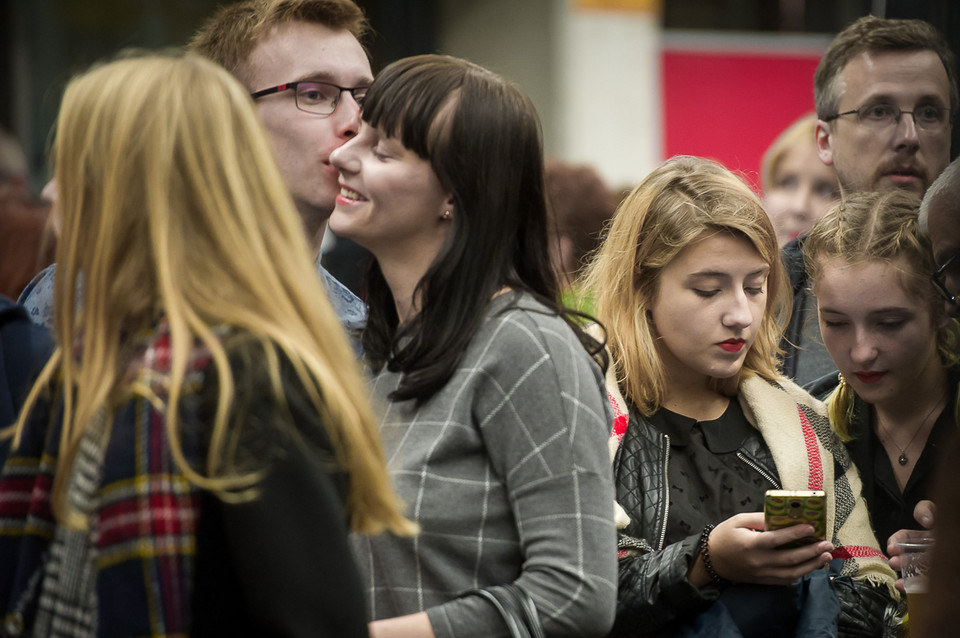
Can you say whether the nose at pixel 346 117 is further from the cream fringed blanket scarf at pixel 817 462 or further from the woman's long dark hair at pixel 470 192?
the cream fringed blanket scarf at pixel 817 462

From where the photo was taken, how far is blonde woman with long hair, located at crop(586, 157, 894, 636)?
99.3 inches

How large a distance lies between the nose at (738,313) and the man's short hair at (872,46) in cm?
79

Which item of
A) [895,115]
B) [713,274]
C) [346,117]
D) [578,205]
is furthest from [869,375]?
[578,205]

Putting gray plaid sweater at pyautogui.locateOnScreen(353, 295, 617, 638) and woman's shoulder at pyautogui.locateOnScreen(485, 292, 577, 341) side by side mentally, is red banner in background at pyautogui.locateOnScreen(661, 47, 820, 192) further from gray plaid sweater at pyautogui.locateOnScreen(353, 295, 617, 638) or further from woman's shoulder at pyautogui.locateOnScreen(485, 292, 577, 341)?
gray plaid sweater at pyautogui.locateOnScreen(353, 295, 617, 638)

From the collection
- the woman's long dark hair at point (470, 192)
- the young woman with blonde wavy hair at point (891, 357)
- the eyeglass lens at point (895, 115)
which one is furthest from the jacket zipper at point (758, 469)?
the eyeglass lens at point (895, 115)

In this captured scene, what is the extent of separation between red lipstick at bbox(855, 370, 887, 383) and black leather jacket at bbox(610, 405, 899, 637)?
0.91ft

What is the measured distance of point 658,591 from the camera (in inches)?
98.7

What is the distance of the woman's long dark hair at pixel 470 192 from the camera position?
2221 millimetres

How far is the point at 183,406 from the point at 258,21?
6.75 ft

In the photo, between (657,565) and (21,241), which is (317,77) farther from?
(21,241)

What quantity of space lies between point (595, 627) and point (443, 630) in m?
0.27

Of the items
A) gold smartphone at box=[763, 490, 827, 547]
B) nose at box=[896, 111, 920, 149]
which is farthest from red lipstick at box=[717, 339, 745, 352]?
nose at box=[896, 111, 920, 149]

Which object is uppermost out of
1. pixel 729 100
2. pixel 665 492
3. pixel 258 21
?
pixel 258 21

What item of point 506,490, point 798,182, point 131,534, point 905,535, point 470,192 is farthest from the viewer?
point 798,182
